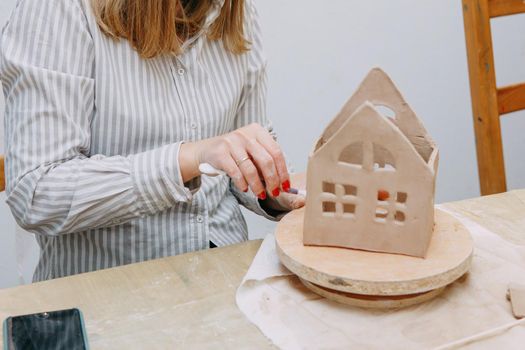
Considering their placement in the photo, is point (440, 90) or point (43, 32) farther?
point (440, 90)

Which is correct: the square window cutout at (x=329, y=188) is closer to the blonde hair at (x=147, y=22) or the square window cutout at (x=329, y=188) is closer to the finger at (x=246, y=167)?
the finger at (x=246, y=167)

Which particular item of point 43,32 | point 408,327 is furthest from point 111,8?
point 408,327

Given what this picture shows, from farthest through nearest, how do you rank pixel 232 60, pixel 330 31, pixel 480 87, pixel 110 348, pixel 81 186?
pixel 330 31, pixel 480 87, pixel 232 60, pixel 81 186, pixel 110 348

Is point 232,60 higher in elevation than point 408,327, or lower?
higher

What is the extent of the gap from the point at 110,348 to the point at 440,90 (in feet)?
5.62

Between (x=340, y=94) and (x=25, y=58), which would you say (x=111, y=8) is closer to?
(x=25, y=58)

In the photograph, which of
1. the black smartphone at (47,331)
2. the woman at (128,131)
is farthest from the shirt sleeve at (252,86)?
the black smartphone at (47,331)

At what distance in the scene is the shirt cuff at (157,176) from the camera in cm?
100

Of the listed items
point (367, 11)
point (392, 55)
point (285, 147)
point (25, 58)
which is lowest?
point (285, 147)

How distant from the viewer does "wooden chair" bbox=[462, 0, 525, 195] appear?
4.58 ft

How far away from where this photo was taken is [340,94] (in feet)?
6.98

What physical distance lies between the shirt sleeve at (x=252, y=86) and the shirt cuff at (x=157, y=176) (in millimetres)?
262

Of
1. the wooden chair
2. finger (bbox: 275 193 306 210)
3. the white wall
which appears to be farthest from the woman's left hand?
the white wall

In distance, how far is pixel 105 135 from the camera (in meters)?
1.10
